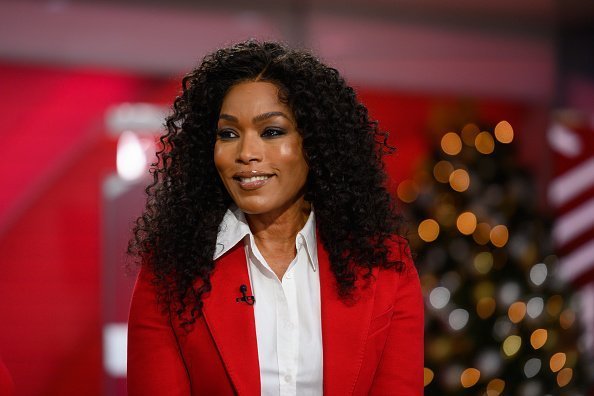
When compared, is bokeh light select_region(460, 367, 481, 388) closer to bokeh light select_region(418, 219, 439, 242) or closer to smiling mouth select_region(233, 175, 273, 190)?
bokeh light select_region(418, 219, 439, 242)

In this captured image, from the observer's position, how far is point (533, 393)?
464 cm

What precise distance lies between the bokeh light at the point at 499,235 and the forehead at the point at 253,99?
2.93 metres

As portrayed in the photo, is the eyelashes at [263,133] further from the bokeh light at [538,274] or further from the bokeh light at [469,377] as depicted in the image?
the bokeh light at [538,274]

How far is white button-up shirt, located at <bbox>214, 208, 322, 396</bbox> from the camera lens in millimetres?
1807

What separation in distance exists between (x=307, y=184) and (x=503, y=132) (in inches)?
118

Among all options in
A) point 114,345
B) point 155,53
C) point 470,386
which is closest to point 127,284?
point 114,345

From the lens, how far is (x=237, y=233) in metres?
1.91

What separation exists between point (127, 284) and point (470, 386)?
74.2 inches

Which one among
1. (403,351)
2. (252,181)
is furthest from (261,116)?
(403,351)

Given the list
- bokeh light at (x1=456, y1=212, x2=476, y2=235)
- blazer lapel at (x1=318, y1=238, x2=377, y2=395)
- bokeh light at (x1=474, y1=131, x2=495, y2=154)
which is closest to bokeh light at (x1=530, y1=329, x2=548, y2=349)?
bokeh light at (x1=456, y1=212, x2=476, y2=235)

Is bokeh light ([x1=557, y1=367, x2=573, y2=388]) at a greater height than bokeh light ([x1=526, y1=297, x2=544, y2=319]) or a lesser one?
lesser

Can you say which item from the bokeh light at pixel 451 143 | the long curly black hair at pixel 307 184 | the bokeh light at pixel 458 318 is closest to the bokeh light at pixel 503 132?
the bokeh light at pixel 451 143

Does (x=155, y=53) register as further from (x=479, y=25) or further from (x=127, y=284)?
(x=479, y=25)

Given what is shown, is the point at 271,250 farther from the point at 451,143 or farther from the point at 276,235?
the point at 451,143
